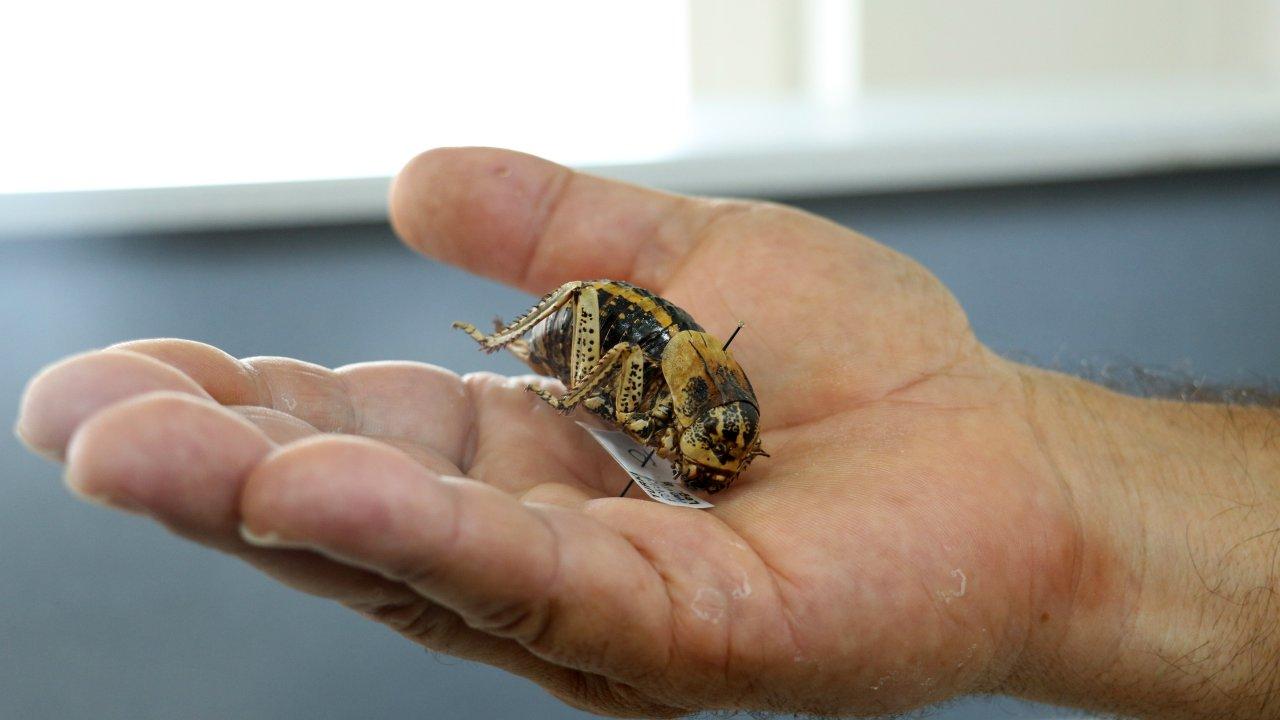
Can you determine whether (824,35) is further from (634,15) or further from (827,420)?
(827,420)

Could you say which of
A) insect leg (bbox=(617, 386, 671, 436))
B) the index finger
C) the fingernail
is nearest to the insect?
insect leg (bbox=(617, 386, 671, 436))

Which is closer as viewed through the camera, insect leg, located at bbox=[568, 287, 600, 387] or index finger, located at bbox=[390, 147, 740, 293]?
insect leg, located at bbox=[568, 287, 600, 387]

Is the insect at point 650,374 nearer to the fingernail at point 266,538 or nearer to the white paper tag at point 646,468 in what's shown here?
the white paper tag at point 646,468

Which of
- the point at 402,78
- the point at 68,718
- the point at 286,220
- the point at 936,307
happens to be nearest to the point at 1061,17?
the point at 402,78

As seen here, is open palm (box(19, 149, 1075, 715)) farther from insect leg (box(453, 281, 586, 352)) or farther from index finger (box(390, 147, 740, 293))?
insect leg (box(453, 281, 586, 352))

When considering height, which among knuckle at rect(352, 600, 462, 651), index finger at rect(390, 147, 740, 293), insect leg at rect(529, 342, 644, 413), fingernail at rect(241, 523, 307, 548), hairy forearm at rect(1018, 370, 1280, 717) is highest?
index finger at rect(390, 147, 740, 293)

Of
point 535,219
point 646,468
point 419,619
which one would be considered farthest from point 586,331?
point 419,619

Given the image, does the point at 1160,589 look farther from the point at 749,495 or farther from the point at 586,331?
the point at 586,331
